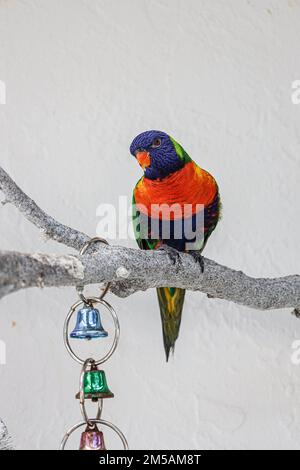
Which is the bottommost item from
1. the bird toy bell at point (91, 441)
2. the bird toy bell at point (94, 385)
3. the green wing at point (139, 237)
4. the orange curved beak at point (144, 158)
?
the bird toy bell at point (91, 441)

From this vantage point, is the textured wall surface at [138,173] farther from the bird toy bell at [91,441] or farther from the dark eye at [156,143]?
the bird toy bell at [91,441]

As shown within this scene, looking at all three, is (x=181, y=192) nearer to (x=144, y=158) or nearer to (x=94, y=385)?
(x=144, y=158)

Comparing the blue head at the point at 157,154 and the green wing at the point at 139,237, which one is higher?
the blue head at the point at 157,154

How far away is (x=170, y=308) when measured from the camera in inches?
55.3

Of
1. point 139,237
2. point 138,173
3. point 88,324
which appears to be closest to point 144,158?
point 139,237

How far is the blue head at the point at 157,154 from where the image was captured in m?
1.30

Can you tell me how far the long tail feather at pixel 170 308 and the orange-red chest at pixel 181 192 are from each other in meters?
0.15

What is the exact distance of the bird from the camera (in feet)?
4.36

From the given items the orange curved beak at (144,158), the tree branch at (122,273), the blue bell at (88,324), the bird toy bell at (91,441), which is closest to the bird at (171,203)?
the orange curved beak at (144,158)

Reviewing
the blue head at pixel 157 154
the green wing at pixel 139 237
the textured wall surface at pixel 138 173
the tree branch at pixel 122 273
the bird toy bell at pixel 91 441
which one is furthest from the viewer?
the textured wall surface at pixel 138 173

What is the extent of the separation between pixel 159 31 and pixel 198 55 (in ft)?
0.35

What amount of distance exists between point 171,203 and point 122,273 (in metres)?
0.37
